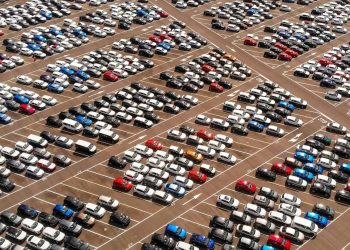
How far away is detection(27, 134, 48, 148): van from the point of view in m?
80.8

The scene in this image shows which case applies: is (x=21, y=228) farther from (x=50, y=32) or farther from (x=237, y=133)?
(x=50, y=32)

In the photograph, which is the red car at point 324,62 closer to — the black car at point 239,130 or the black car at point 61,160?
the black car at point 239,130

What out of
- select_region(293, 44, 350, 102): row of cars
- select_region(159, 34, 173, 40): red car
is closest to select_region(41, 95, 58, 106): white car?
select_region(159, 34, 173, 40): red car

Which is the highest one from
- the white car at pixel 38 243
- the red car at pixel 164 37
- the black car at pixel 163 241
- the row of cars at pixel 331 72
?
the row of cars at pixel 331 72

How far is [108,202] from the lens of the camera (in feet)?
230

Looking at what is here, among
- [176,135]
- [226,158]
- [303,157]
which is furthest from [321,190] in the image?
[176,135]

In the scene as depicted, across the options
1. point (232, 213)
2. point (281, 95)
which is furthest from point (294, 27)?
point (232, 213)

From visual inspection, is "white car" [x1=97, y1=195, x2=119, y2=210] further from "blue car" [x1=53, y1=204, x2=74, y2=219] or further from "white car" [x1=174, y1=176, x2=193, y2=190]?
"white car" [x1=174, y1=176, x2=193, y2=190]

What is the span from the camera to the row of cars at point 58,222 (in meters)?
63.7

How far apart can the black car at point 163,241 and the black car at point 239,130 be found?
29158mm

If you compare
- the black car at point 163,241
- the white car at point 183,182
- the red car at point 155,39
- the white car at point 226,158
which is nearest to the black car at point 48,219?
the black car at point 163,241

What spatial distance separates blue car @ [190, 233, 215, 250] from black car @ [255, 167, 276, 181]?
1732 centimetres

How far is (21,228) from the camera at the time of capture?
6650 centimetres

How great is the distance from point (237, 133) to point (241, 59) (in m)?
29.4
